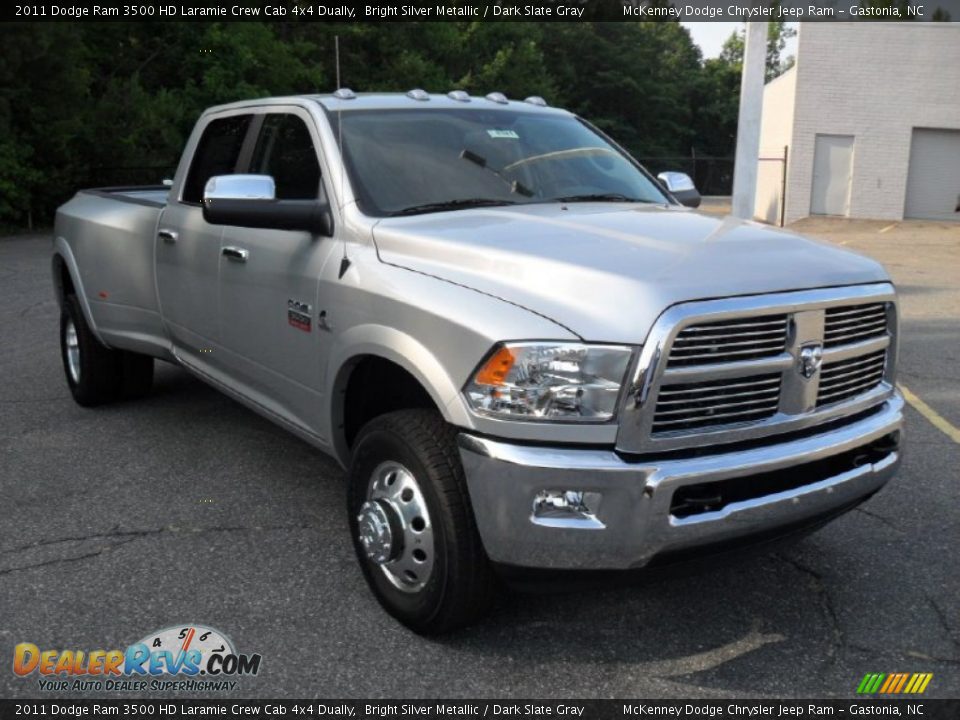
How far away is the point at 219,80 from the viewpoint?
2927 centimetres

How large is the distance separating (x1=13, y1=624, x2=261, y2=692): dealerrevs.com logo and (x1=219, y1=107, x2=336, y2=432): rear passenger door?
41.1 inches

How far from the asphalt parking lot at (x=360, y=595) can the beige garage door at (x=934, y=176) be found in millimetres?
25087

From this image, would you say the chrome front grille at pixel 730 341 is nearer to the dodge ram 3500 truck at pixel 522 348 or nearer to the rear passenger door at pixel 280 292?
the dodge ram 3500 truck at pixel 522 348

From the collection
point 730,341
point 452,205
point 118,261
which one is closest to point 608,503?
point 730,341

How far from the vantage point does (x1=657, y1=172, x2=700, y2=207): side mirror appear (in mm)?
5023

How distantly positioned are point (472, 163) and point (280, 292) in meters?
1.01

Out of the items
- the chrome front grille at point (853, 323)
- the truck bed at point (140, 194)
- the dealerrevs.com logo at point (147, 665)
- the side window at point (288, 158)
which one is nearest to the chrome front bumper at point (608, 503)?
the chrome front grille at point (853, 323)

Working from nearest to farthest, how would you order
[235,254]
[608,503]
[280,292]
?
[608,503]
[280,292]
[235,254]

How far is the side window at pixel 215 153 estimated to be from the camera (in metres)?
5.10

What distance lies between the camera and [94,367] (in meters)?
6.29

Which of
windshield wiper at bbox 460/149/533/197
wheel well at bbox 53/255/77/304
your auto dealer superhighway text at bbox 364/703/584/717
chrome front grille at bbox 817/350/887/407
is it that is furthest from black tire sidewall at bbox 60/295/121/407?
chrome front grille at bbox 817/350/887/407

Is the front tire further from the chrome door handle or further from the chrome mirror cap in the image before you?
the chrome mirror cap

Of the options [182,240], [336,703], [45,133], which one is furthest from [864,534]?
[45,133]

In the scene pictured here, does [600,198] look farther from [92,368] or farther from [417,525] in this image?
[92,368]
